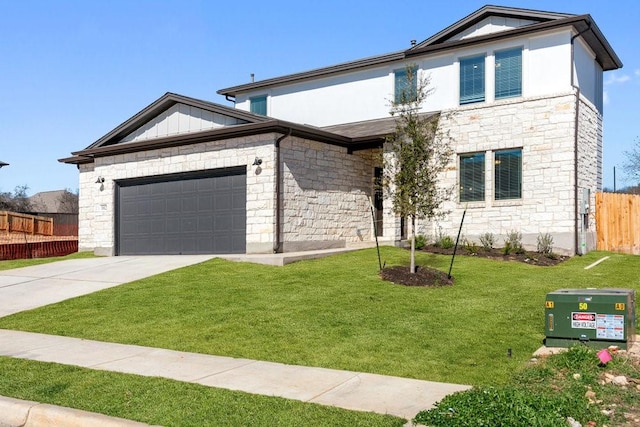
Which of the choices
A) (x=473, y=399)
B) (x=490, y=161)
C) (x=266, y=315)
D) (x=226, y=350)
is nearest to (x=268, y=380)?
(x=226, y=350)

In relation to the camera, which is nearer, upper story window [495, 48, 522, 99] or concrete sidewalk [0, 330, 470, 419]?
concrete sidewalk [0, 330, 470, 419]

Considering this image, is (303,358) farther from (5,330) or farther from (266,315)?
(5,330)

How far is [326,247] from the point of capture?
19125mm

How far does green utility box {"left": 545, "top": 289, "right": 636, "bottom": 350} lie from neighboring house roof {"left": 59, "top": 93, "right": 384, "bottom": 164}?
1092 cm

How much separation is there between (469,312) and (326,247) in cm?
946

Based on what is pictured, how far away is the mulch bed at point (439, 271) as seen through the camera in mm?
12617

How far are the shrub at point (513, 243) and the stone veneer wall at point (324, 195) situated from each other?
198 inches

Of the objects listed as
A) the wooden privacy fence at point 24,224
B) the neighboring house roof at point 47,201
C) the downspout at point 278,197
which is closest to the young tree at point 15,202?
the neighboring house roof at point 47,201

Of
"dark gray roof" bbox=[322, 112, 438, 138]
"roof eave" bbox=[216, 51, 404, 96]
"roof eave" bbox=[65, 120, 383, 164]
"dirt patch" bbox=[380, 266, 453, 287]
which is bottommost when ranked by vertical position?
"dirt patch" bbox=[380, 266, 453, 287]

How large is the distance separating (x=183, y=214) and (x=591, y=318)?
14.7 meters

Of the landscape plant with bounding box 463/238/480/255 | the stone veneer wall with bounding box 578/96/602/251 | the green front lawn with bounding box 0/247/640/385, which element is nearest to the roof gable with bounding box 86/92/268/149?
the green front lawn with bounding box 0/247/640/385

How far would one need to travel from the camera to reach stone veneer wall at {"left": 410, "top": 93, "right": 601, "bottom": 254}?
58.9ft

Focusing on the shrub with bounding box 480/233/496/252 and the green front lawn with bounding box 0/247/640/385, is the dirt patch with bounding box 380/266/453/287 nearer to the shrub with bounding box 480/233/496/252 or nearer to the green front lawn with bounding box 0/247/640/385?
the green front lawn with bounding box 0/247/640/385

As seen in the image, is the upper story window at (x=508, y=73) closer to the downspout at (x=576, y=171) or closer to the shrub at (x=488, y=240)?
the downspout at (x=576, y=171)
